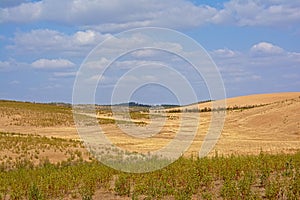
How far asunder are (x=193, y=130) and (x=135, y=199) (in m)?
35.9

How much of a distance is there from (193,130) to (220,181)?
1295 inches

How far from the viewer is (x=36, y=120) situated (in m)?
64.4

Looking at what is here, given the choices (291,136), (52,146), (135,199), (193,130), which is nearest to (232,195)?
(135,199)

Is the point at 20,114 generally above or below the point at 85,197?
above

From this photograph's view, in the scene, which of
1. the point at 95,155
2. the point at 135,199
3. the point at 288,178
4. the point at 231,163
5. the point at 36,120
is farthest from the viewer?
the point at 36,120

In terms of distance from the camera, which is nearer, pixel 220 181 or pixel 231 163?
pixel 220 181

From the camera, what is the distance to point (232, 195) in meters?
10.8

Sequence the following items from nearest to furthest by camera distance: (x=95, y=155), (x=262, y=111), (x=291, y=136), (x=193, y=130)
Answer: (x=95, y=155)
(x=291, y=136)
(x=193, y=130)
(x=262, y=111)

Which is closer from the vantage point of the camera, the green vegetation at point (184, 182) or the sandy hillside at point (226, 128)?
the green vegetation at point (184, 182)

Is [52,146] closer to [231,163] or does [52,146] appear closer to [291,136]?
[231,163]

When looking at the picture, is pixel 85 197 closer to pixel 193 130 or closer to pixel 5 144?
pixel 5 144

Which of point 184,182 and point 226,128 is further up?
point 226,128

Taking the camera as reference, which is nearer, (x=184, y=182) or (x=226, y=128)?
(x=184, y=182)

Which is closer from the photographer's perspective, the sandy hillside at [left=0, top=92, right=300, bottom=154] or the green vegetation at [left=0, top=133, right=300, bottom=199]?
the green vegetation at [left=0, top=133, right=300, bottom=199]
